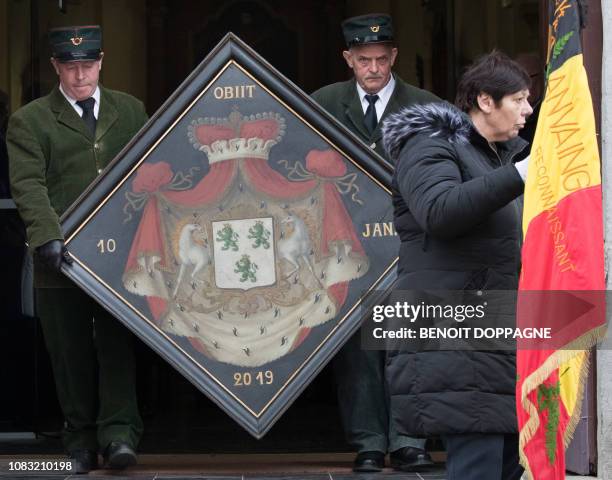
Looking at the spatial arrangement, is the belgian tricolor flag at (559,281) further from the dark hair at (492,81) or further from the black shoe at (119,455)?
the black shoe at (119,455)

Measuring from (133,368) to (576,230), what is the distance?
125 inches

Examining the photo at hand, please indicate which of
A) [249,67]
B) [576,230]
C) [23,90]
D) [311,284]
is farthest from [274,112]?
[576,230]

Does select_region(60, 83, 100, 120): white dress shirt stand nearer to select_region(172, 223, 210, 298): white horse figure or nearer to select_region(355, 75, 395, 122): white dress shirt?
select_region(172, 223, 210, 298): white horse figure

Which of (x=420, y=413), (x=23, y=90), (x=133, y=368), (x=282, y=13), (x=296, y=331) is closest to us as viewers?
(x=420, y=413)

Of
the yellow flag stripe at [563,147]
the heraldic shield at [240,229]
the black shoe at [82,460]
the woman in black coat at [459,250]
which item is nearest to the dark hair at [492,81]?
the woman in black coat at [459,250]

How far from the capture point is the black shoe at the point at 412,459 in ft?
22.9

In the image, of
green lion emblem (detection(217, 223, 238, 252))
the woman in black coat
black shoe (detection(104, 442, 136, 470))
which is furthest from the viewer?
black shoe (detection(104, 442, 136, 470))

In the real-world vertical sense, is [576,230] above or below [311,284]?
above

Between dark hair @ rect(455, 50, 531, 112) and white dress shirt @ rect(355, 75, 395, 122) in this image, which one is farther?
white dress shirt @ rect(355, 75, 395, 122)

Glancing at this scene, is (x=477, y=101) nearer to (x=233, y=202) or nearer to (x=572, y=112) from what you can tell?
(x=572, y=112)

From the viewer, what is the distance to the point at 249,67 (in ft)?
22.5

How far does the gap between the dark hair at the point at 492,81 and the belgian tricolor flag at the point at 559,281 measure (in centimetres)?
16

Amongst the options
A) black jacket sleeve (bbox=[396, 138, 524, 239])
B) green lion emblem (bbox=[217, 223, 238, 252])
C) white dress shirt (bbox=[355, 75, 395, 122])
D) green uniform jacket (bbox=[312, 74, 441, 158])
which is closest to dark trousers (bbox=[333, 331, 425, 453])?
green lion emblem (bbox=[217, 223, 238, 252])

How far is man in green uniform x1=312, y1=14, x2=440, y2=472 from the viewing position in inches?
278
